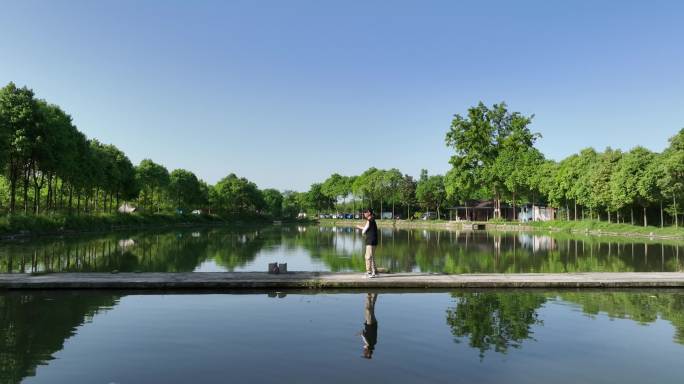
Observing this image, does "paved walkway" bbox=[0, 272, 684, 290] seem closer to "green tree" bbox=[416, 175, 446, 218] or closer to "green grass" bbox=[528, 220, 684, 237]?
"green grass" bbox=[528, 220, 684, 237]

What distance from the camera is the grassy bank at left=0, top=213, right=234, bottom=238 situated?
38312 millimetres

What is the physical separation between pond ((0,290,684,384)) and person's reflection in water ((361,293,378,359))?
0.12ft

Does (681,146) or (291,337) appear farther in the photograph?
(681,146)

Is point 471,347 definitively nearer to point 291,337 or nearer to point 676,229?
point 291,337

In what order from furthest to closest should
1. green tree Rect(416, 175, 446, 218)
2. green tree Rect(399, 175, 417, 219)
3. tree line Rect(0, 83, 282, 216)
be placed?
green tree Rect(399, 175, 417, 219) → green tree Rect(416, 175, 446, 218) → tree line Rect(0, 83, 282, 216)

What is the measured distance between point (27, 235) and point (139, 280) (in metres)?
30.2

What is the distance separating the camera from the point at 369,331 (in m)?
10.6

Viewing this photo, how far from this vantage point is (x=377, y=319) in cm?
1162

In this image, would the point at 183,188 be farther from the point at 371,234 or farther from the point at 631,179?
the point at 371,234

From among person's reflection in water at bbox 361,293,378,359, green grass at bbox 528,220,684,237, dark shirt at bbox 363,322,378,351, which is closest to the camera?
person's reflection in water at bbox 361,293,378,359

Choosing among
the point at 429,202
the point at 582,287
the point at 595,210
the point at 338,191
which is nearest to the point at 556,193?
the point at 595,210

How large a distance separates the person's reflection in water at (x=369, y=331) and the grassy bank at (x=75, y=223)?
113ft

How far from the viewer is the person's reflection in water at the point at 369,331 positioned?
361 inches

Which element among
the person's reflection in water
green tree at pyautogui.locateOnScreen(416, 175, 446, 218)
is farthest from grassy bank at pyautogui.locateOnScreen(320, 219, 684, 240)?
the person's reflection in water
